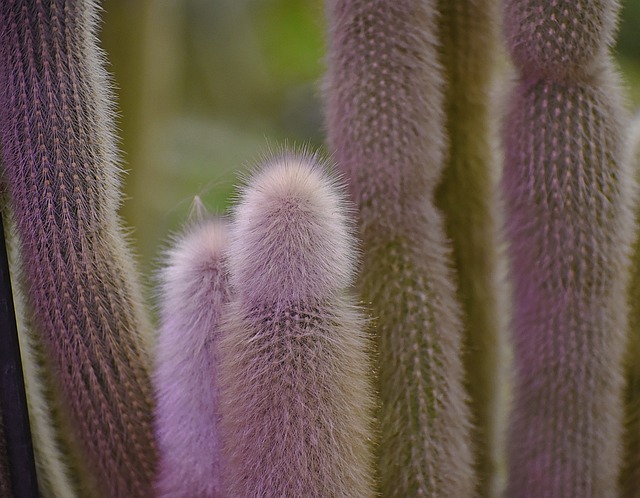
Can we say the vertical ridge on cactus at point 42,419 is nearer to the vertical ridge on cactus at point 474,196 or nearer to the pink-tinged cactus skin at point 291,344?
the pink-tinged cactus skin at point 291,344

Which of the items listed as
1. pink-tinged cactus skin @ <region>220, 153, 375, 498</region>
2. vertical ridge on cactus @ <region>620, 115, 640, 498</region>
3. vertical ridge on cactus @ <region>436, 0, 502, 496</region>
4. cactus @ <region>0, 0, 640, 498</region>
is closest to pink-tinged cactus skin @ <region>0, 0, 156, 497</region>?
cactus @ <region>0, 0, 640, 498</region>

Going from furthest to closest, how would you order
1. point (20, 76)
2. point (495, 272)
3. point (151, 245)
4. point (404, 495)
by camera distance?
point (151, 245) < point (495, 272) < point (404, 495) < point (20, 76)

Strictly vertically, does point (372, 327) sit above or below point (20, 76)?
below

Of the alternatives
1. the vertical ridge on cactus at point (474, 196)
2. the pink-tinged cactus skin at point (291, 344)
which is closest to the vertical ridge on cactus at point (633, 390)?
the vertical ridge on cactus at point (474, 196)

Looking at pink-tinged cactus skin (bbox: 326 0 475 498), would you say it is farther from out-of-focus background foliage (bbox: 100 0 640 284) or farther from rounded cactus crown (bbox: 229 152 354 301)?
out-of-focus background foliage (bbox: 100 0 640 284)

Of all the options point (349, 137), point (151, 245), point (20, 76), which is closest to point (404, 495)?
point (349, 137)

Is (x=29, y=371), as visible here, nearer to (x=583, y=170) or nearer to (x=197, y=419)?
(x=197, y=419)
